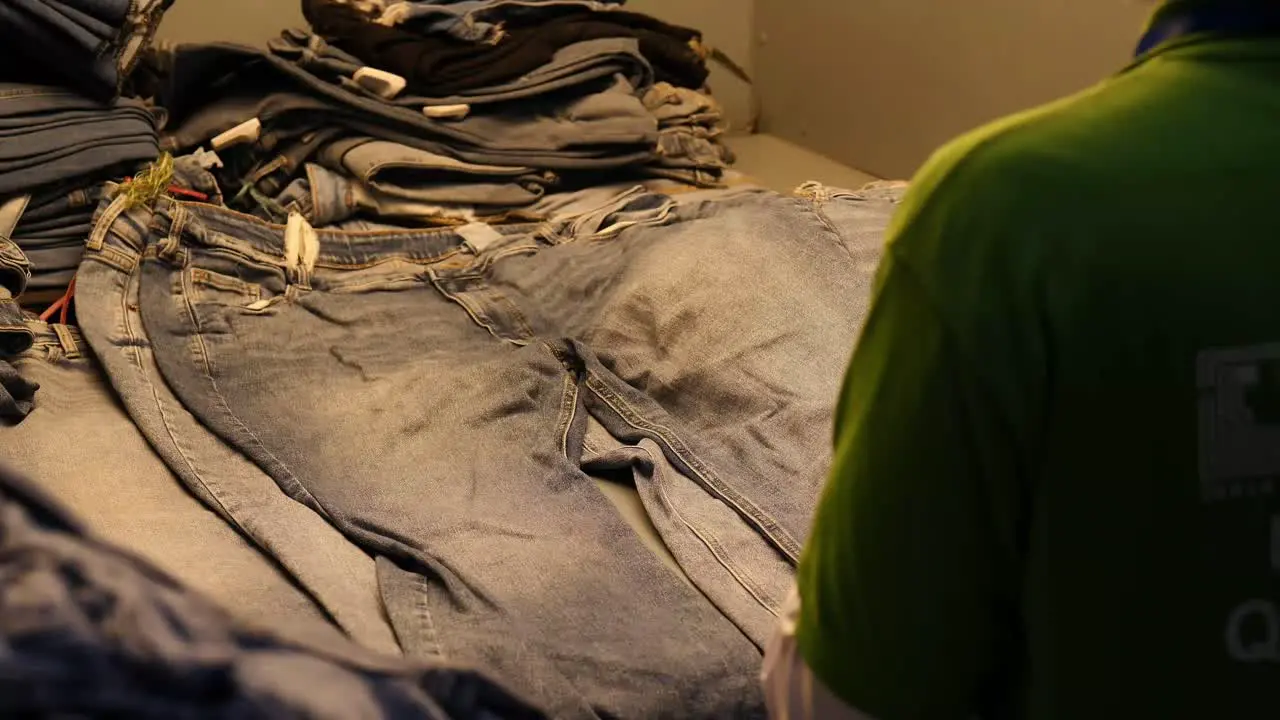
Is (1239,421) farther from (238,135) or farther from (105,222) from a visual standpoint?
(238,135)

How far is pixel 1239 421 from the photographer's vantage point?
0.37 metres

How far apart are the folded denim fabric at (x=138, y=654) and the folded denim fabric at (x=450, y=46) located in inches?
40.0

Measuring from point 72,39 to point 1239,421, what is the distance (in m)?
1.10

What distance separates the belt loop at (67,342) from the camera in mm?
1009

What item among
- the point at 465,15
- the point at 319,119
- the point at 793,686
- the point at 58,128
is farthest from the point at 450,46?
the point at 793,686

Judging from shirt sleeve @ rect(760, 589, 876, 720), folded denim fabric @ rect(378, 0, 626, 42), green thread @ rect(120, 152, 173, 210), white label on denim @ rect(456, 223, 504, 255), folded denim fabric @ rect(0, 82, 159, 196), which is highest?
folded denim fabric @ rect(378, 0, 626, 42)

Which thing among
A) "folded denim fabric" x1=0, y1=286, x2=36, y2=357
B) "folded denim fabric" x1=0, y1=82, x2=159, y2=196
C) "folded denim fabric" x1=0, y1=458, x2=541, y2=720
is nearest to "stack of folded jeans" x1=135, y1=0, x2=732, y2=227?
"folded denim fabric" x1=0, y1=82, x2=159, y2=196

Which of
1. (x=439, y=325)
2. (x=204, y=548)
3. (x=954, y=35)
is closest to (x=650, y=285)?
(x=439, y=325)

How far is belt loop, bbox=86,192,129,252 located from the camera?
3.52 ft

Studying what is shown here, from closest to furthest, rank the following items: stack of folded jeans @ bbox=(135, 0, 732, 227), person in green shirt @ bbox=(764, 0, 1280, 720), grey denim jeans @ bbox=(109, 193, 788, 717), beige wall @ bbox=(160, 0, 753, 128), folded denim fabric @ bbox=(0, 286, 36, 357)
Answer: person in green shirt @ bbox=(764, 0, 1280, 720)
grey denim jeans @ bbox=(109, 193, 788, 717)
folded denim fabric @ bbox=(0, 286, 36, 357)
stack of folded jeans @ bbox=(135, 0, 732, 227)
beige wall @ bbox=(160, 0, 753, 128)

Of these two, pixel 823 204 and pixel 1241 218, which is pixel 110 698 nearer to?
pixel 1241 218

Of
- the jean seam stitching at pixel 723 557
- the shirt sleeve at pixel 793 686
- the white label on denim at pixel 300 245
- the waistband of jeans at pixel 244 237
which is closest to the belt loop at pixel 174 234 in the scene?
the waistband of jeans at pixel 244 237

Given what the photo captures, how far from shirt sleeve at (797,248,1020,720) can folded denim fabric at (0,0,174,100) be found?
0.99 metres

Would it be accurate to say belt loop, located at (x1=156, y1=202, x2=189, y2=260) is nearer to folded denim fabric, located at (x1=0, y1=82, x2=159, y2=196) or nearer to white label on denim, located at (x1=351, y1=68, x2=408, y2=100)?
folded denim fabric, located at (x1=0, y1=82, x2=159, y2=196)
